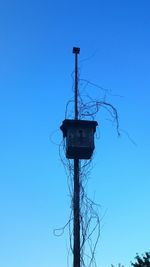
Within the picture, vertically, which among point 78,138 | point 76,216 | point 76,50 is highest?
point 76,50

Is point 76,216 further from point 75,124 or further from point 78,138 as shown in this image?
point 75,124

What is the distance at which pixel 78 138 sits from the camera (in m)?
8.32

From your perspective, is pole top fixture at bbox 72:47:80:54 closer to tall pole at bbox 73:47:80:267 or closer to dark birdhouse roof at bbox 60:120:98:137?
dark birdhouse roof at bbox 60:120:98:137

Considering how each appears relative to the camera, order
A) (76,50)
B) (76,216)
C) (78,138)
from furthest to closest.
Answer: (76,50) < (78,138) < (76,216)

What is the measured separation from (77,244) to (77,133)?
168 cm

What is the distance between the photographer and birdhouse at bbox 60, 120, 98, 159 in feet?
27.2

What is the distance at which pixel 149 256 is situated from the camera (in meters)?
20.2

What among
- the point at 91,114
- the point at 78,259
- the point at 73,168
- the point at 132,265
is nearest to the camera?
the point at 78,259

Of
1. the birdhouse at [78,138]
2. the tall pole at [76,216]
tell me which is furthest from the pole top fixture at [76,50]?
the tall pole at [76,216]

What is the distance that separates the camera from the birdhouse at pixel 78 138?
8.28 meters

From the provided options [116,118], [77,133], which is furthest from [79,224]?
[116,118]

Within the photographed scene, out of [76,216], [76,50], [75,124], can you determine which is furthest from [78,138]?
[76,50]

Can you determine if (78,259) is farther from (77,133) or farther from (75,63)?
(75,63)

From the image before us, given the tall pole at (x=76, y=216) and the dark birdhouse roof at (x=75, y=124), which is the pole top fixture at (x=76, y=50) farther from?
the tall pole at (x=76, y=216)
